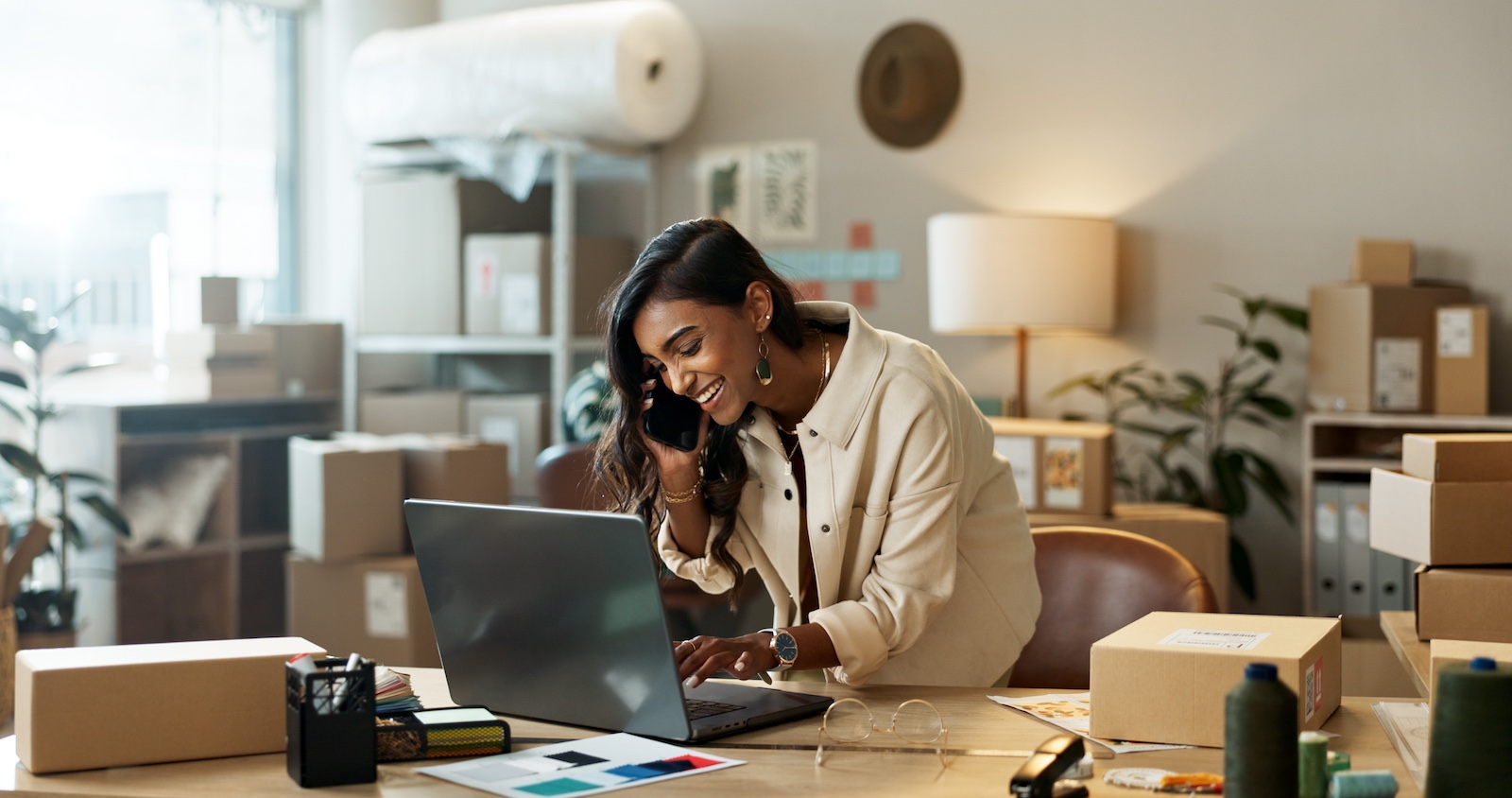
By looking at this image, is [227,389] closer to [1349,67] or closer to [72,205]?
[72,205]

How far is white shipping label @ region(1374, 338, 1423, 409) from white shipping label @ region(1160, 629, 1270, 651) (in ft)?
6.95

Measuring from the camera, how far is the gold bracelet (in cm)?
196

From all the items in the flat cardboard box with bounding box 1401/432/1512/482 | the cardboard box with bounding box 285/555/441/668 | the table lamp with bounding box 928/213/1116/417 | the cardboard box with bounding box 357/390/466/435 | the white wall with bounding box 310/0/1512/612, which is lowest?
the cardboard box with bounding box 285/555/441/668

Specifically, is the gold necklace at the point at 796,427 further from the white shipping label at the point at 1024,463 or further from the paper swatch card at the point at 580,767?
the white shipping label at the point at 1024,463

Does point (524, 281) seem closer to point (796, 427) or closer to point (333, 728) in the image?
point (796, 427)

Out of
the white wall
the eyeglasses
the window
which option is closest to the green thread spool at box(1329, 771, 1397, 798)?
the eyeglasses

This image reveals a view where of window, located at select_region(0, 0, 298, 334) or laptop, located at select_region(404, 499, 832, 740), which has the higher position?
window, located at select_region(0, 0, 298, 334)

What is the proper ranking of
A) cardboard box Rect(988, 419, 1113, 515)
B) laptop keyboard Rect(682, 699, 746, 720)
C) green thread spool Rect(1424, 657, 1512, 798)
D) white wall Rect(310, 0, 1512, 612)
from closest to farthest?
green thread spool Rect(1424, 657, 1512, 798)
laptop keyboard Rect(682, 699, 746, 720)
cardboard box Rect(988, 419, 1113, 515)
white wall Rect(310, 0, 1512, 612)

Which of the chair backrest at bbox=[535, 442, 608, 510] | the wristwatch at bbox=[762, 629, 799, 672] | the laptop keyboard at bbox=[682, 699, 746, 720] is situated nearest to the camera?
the laptop keyboard at bbox=[682, 699, 746, 720]

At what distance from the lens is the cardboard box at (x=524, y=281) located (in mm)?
4434

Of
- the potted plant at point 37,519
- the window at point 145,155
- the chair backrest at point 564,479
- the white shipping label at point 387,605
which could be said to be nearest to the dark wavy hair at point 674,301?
the chair backrest at point 564,479

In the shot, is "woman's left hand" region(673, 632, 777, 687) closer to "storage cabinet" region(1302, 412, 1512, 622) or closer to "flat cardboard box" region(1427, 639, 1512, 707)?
"flat cardboard box" region(1427, 639, 1512, 707)

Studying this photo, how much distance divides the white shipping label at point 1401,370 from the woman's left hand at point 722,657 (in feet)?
7.59

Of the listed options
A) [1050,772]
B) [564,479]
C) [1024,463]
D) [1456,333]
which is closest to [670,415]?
[1050,772]
